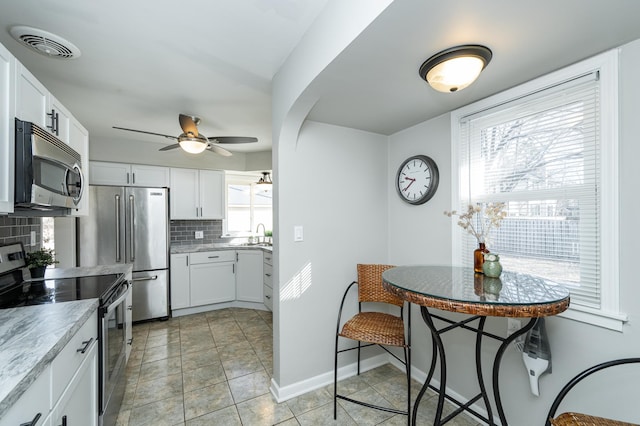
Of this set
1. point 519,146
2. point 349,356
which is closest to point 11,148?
point 349,356

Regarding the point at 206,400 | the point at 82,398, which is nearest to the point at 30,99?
the point at 82,398

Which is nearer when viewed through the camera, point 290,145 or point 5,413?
point 5,413

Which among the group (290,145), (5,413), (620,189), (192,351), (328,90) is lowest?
(192,351)

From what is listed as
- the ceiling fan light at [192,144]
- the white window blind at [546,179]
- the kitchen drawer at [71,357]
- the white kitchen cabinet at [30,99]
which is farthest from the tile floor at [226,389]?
the ceiling fan light at [192,144]

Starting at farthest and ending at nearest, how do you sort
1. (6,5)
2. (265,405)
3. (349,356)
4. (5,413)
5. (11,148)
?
(349,356)
(265,405)
(6,5)
(11,148)
(5,413)

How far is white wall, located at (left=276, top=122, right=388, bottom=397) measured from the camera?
6.94 ft

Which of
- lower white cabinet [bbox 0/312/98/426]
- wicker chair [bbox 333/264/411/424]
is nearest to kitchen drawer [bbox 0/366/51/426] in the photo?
lower white cabinet [bbox 0/312/98/426]

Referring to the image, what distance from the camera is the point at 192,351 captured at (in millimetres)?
2803

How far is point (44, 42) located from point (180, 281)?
2.91 m

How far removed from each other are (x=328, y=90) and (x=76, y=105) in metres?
2.64

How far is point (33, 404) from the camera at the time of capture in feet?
2.73

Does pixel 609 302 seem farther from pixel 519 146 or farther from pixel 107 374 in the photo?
pixel 107 374

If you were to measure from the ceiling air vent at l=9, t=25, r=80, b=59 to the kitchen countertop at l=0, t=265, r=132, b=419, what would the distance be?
4.97ft

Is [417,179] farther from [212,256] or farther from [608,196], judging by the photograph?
[212,256]
